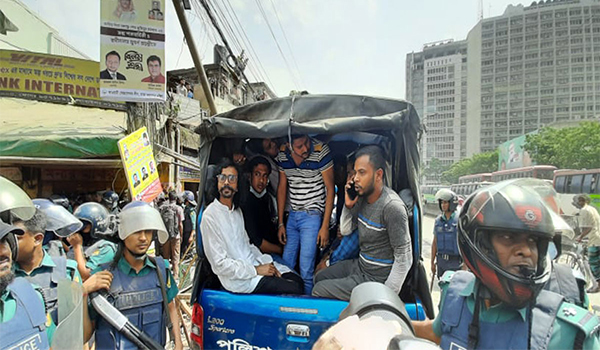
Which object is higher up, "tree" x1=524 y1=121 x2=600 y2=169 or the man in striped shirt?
"tree" x1=524 y1=121 x2=600 y2=169

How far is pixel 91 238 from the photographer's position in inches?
127

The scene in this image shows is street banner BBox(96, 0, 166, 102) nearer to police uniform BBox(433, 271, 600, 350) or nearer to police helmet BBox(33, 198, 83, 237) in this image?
police helmet BBox(33, 198, 83, 237)

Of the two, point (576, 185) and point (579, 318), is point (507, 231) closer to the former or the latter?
point (579, 318)

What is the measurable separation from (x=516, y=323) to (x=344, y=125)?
1.57 meters

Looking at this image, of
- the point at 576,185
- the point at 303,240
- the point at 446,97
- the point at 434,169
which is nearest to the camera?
the point at 303,240

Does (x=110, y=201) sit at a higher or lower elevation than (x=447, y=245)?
higher

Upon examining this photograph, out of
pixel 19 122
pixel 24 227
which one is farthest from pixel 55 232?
pixel 19 122

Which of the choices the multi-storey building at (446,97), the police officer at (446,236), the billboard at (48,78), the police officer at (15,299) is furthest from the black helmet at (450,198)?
the multi-storey building at (446,97)

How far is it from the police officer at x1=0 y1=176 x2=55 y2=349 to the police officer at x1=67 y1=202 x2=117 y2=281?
27.9 inches

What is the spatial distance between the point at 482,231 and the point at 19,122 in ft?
32.8

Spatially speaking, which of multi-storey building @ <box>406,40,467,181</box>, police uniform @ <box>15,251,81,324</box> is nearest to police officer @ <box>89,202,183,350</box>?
police uniform @ <box>15,251,81,324</box>

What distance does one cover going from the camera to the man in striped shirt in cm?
285

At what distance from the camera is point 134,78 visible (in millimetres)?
5902

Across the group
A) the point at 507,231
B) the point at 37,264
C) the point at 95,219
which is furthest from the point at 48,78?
the point at 507,231
